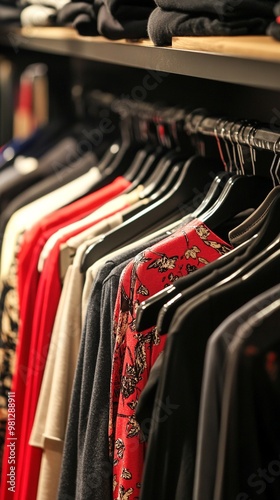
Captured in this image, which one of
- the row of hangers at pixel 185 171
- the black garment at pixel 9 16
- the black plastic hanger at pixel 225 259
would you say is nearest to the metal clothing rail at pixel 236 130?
the row of hangers at pixel 185 171

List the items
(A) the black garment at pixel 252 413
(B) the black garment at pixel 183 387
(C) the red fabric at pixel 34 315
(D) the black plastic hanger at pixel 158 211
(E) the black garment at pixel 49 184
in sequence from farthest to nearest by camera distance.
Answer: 1. (E) the black garment at pixel 49 184
2. (C) the red fabric at pixel 34 315
3. (D) the black plastic hanger at pixel 158 211
4. (B) the black garment at pixel 183 387
5. (A) the black garment at pixel 252 413

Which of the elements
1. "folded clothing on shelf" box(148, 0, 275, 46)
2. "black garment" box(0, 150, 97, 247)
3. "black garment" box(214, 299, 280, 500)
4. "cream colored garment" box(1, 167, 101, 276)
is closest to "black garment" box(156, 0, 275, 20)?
"folded clothing on shelf" box(148, 0, 275, 46)

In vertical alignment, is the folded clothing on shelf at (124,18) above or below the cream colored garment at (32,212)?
above

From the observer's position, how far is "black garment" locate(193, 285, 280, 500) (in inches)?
32.8

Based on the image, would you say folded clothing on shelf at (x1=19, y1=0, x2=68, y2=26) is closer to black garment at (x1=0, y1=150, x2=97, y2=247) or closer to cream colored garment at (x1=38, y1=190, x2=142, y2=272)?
black garment at (x1=0, y1=150, x2=97, y2=247)

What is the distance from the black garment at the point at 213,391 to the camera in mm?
834

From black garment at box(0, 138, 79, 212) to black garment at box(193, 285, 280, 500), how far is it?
46.4 inches

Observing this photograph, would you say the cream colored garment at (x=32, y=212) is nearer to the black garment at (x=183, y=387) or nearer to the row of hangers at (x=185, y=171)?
the row of hangers at (x=185, y=171)

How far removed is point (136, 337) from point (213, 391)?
10.4 inches

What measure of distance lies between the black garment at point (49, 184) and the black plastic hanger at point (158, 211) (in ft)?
1.61

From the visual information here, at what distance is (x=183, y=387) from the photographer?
956 millimetres

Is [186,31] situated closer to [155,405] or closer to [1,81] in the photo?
[155,405]

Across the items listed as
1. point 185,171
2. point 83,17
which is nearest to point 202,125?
point 185,171

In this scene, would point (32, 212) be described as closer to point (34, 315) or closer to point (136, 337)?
point (34, 315)
